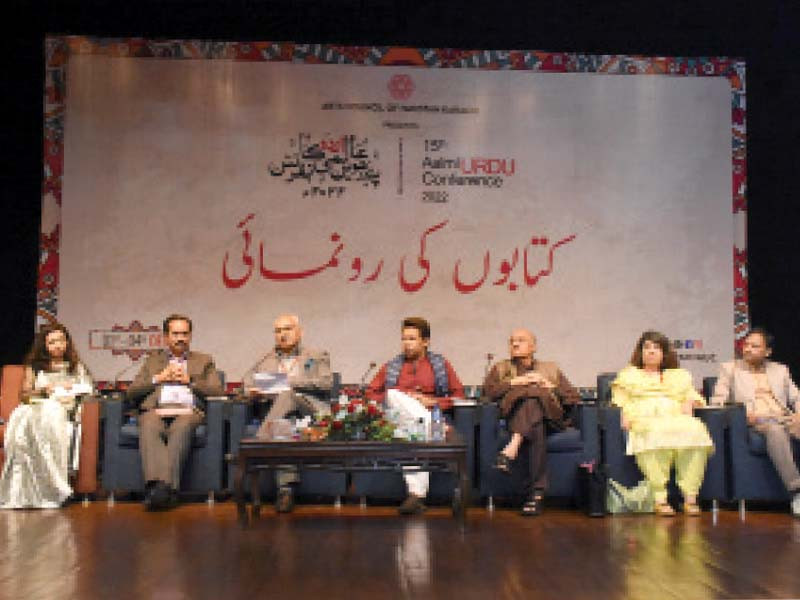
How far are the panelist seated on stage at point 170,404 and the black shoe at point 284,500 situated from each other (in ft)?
1.74

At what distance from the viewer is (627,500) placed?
4941 millimetres

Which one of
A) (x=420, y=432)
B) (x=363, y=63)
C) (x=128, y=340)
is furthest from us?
(x=363, y=63)

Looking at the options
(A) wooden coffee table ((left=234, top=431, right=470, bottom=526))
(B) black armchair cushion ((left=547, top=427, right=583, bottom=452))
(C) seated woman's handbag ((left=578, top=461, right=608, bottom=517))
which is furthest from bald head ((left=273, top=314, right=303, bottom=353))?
(C) seated woman's handbag ((left=578, top=461, right=608, bottom=517))

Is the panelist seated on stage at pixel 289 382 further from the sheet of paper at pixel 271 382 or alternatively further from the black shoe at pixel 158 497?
the black shoe at pixel 158 497

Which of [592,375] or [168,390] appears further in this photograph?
[592,375]

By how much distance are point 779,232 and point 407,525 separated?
377 centimetres

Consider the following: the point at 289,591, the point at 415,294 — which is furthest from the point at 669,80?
the point at 289,591

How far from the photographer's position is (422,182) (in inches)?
260

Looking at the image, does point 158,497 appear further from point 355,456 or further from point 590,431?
point 590,431

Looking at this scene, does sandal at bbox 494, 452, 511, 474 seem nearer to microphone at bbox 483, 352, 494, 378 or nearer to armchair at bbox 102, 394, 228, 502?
armchair at bbox 102, 394, 228, 502

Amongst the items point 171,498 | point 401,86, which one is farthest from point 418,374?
point 401,86

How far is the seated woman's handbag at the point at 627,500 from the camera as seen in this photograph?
4.95 metres

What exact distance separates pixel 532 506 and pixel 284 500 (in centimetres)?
→ 122

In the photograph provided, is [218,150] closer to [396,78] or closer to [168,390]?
[396,78]
